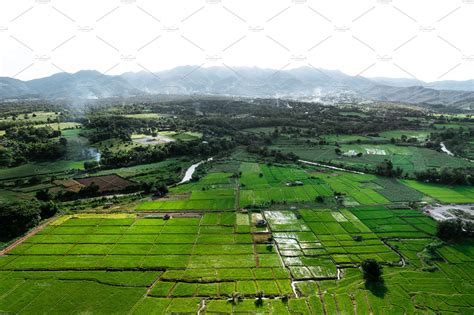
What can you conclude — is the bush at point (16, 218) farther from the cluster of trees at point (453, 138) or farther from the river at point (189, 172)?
the cluster of trees at point (453, 138)

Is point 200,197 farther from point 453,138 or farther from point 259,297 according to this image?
point 453,138

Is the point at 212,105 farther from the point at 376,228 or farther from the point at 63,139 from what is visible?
the point at 376,228

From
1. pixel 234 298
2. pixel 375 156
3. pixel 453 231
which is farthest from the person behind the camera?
pixel 375 156

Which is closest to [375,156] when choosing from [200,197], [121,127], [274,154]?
[274,154]

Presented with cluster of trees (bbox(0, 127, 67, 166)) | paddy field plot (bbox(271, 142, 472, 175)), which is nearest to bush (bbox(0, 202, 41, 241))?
cluster of trees (bbox(0, 127, 67, 166))

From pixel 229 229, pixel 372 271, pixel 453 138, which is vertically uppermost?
pixel 453 138

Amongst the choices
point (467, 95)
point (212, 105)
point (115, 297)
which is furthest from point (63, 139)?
point (467, 95)
